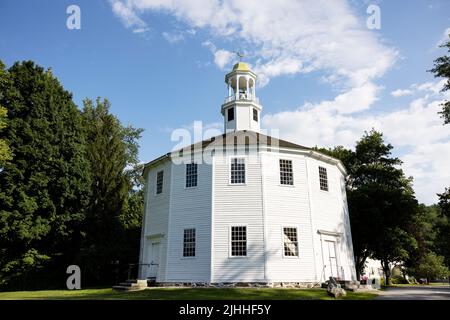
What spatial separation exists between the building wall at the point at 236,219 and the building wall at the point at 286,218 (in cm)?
49

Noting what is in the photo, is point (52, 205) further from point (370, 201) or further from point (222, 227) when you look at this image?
point (370, 201)

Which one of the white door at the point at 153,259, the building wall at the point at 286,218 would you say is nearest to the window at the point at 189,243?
the white door at the point at 153,259

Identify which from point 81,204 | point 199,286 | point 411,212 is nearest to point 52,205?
point 81,204

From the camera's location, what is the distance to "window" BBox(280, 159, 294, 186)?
2000cm

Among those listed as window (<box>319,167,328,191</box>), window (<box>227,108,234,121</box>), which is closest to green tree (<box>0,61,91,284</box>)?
window (<box>227,108,234,121</box>)

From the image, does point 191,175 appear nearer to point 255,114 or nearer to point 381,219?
point 255,114

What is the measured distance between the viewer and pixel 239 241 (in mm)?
18453

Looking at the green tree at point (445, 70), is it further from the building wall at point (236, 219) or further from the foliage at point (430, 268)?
the foliage at point (430, 268)

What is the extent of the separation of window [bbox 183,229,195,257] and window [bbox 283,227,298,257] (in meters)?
5.11

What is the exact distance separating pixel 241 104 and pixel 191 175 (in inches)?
299

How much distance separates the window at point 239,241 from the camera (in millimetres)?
18297

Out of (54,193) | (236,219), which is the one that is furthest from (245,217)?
(54,193)
